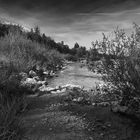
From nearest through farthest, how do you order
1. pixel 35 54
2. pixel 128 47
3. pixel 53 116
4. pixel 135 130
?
pixel 135 130 → pixel 128 47 → pixel 53 116 → pixel 35 54

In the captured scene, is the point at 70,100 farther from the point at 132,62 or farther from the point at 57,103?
the point at 132,62

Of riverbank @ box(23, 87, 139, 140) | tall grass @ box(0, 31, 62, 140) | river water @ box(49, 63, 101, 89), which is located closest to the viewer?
tall grass @ box(0, 31, 62, 140)

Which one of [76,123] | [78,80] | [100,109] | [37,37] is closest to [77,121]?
[76,123]

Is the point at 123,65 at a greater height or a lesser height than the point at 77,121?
greater

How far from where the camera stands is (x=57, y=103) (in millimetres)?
3666

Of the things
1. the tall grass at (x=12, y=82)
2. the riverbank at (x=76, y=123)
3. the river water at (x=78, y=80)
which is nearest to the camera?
the tall grass at (x=12, y=82)

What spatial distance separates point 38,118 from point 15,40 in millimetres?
7266

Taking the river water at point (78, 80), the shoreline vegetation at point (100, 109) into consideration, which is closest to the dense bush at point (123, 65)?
the shoreline vegetation at point (100, 109)

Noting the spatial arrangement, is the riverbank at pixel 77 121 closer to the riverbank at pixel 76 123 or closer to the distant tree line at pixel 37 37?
the riverbank at pixel 76 123

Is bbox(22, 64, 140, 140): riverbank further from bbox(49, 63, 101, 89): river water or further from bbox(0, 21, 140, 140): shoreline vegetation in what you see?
bbox(49, 63, 101, 89): river water

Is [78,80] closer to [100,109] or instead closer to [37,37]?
[100,109]

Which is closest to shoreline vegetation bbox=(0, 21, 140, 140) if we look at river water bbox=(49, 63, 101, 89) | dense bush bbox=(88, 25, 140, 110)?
dense bush bbox=(88, 25, 140, 110)

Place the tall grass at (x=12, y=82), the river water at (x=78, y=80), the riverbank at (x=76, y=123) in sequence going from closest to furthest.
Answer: the tall grass at (x=12, y=82), the riverbank at (x=76, y=123), the river water at (x=78, y=80)

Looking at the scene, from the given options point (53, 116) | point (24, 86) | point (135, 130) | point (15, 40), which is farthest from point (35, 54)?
point (135, 130)
